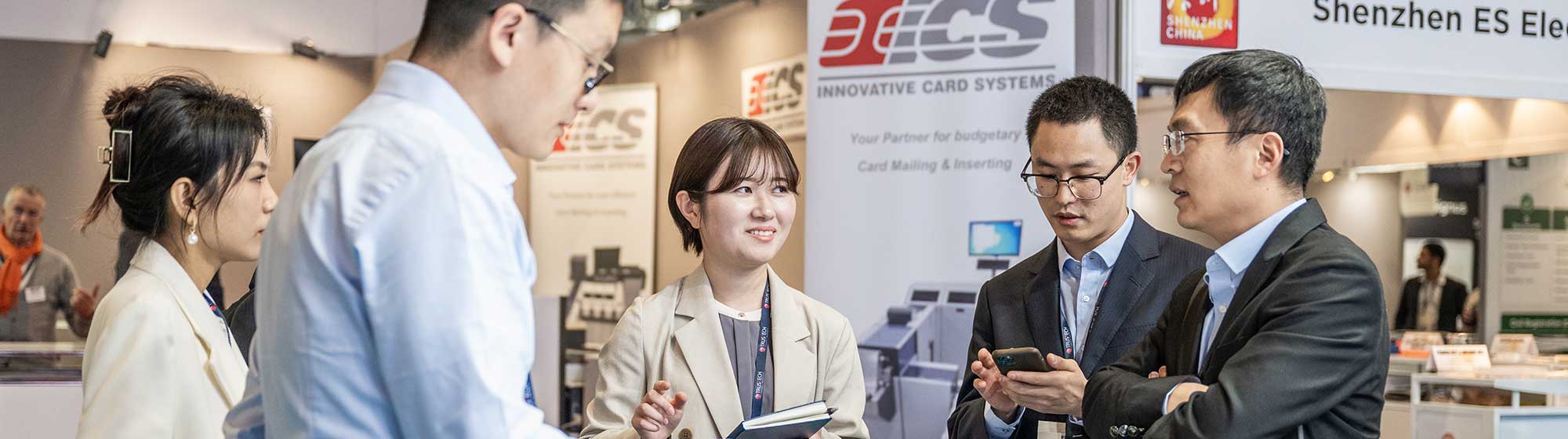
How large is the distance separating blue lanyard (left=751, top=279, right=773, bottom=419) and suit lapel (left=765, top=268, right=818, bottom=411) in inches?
0.8

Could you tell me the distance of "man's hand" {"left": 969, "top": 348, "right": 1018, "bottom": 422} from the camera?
2344mm

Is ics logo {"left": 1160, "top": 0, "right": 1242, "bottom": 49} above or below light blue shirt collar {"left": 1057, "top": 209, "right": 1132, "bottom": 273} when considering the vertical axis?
above

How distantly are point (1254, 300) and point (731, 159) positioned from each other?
1.07 metres

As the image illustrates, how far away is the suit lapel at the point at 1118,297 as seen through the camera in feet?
8.37

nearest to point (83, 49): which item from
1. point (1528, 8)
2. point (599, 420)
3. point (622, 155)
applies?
point (622, 155)

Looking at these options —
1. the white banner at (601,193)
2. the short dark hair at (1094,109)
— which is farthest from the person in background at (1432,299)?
the short dark hair at (1094,109)

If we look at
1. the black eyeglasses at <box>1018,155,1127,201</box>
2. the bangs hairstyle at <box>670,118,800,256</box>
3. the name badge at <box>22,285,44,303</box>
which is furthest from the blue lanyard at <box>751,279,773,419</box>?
the name badge at <box>22,285,44,303</box>

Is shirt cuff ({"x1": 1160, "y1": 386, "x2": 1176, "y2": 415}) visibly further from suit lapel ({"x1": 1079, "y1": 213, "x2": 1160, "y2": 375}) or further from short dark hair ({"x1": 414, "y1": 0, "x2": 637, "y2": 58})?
short dark hair ({"x1": 414, "y1": 0, "x2": 637, "y2": 58})

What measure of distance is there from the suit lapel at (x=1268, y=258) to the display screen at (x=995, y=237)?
7.98 ft

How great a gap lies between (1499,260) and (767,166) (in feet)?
23.7

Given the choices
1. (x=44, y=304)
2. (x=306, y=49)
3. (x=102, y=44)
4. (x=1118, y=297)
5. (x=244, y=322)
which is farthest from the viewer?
(x=306, y=49)

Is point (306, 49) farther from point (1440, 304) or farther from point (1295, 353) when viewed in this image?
point (1440, 304)

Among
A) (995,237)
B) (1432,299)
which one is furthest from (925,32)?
(1432,299)

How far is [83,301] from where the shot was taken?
7344 millimetres
